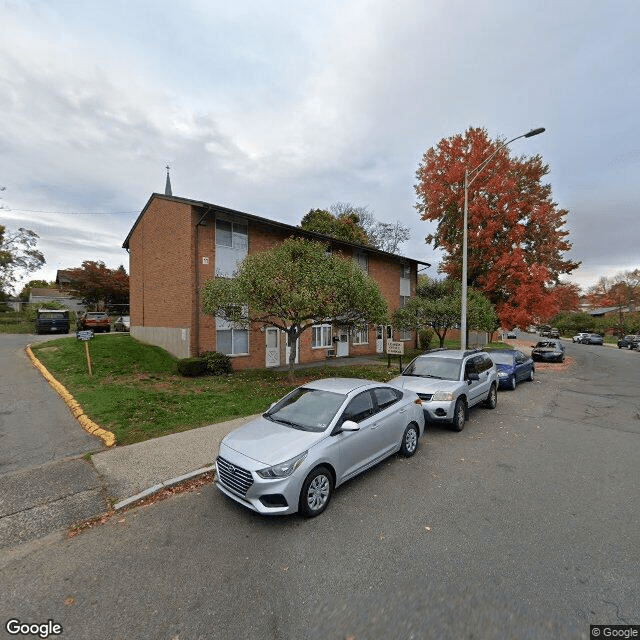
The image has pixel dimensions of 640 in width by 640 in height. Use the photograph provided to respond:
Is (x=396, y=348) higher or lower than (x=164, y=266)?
lower

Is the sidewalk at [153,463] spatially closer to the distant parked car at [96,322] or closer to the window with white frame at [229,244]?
the window with white frame at [229,244]

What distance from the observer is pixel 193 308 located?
1450 centimetres

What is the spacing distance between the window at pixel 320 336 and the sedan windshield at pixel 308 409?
1359 cm

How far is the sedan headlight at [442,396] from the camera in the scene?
7.29 meters

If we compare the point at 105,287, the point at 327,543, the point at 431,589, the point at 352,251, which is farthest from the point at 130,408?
the point at 105,287

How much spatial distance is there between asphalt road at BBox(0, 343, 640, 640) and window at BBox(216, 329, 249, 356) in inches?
430

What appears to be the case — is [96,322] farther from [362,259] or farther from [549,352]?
[549,352]

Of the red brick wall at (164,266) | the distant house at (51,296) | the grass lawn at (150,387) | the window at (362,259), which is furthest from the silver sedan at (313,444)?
the distant house at (51,296)

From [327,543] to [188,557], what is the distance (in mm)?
1444

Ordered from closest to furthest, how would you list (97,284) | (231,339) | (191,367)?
(191,367) → (231,339) → (97,284)

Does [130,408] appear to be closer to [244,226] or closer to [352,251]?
[244,226]

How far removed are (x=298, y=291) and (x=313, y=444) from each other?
7081mm

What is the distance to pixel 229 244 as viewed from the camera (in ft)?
51.5

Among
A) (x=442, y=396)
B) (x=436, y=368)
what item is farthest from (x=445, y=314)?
(x=442, y=396)
